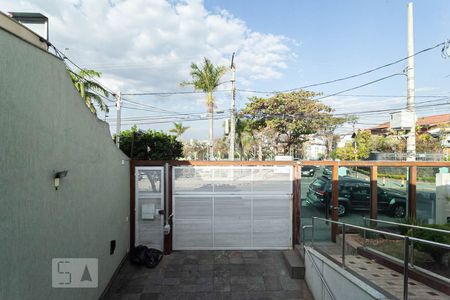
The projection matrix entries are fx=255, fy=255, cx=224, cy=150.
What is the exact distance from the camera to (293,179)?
23.8 ft

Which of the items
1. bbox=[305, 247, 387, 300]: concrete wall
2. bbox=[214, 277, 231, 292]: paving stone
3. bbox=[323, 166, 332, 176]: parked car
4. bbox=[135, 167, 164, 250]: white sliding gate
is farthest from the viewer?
bbox=[323, 166, 332, 176]: parked car

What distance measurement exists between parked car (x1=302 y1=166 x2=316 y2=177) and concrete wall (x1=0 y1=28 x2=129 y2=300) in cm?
541

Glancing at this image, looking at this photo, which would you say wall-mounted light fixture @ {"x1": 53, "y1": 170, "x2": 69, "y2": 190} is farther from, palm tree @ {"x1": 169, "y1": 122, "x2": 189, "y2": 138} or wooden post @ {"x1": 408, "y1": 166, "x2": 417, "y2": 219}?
palm tree @ {"x1": 169, "y1": 122, "x2": 189, "y2": 138}

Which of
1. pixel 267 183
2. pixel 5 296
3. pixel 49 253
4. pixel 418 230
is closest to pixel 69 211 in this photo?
pixel 49 253

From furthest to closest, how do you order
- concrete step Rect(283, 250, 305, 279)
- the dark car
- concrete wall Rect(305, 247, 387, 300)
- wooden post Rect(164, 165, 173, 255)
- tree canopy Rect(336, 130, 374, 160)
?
1. tree canopy Rect(336, 130, 374, 160)
2. the dark car
3. wooden post Rect(164, 165, 173, 255)
4. concrete step Rect(283, 250, 305, 279)
5. concrete wall Rect(305, 247, 387, 300)

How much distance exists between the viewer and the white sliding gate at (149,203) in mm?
7082

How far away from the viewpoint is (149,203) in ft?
23.4

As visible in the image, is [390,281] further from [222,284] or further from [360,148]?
[360,148]

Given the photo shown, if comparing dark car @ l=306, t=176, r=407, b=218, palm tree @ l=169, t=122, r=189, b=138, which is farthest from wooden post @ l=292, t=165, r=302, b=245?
palm tree @ l=169, t=122, r=189, b=138

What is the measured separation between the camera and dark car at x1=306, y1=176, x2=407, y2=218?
7.45 metres

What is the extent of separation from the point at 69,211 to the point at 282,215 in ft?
17.7

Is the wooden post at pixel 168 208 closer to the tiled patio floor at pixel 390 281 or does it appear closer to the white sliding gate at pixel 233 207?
the white sliding gate at pixel 233 207

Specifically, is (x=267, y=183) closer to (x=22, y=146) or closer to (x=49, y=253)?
(x=49, y=253)

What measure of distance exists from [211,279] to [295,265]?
1.98 m
